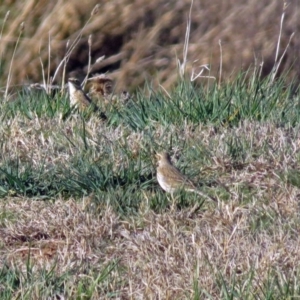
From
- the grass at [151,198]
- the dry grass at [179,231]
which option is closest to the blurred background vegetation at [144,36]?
the grass at [151,198]

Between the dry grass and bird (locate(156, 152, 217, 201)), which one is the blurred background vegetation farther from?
bird (locate(156, 152, 217, 201))

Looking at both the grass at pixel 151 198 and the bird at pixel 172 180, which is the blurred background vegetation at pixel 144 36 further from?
the bird at pixel 172 180

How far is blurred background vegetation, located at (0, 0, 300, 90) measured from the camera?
9992 mm

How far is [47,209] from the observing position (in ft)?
18.7

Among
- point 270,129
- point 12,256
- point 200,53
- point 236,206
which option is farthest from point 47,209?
point 200,53

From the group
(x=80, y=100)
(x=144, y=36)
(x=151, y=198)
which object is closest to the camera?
(x=151, y=198)

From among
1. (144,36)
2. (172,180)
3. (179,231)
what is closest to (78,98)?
(172,180)

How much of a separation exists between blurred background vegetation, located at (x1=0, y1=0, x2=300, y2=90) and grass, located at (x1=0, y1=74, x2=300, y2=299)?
2385mm

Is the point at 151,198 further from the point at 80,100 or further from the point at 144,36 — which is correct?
the point at 144,36

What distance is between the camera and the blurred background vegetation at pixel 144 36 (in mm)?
9992

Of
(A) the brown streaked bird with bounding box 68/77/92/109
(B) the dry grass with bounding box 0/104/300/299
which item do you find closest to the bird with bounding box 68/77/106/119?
(A) the brown streaked bird with bounding box 68/77/92/109

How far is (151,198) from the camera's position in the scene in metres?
5.74

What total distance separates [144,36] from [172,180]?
15.3ft

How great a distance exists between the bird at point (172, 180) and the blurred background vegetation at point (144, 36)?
4045mm
